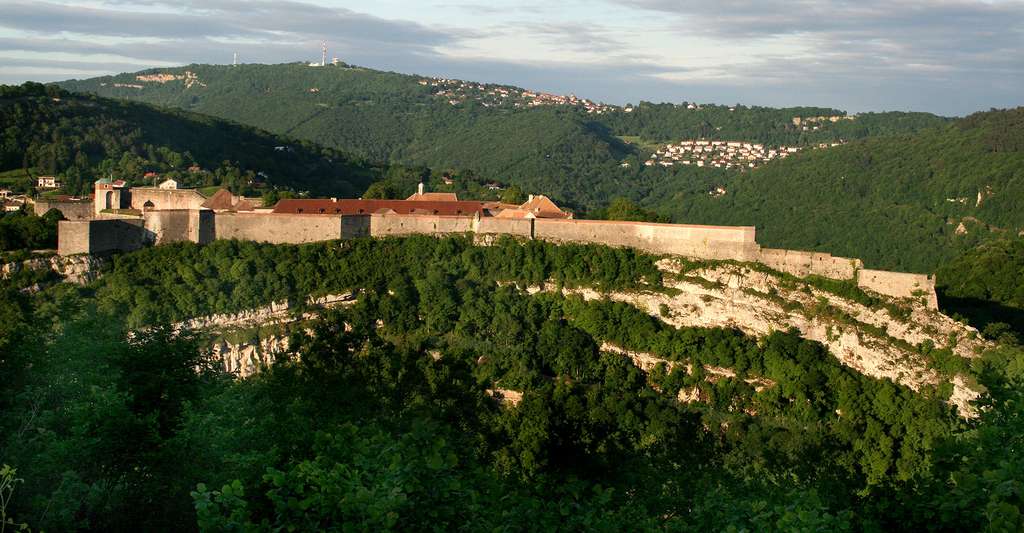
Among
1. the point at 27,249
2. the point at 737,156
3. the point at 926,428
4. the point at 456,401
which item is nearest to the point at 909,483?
the point at 926,428

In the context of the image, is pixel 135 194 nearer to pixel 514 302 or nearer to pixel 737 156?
pixel 514 302

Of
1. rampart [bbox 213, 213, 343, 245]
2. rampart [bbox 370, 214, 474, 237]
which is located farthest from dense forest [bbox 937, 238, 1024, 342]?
rampart [bbox 213, 213, 343, 245]

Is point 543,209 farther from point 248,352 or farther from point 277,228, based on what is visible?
point 248,352

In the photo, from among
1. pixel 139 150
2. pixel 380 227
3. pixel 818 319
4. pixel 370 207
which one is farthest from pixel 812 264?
pixel 139 150

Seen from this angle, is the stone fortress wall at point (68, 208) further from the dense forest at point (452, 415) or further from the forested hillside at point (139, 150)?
the forested hillside at point (139, 150)

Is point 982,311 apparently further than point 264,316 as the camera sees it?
Yes

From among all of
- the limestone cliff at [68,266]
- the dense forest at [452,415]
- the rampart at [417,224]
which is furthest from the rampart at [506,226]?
the limestone cliff at [68,266]

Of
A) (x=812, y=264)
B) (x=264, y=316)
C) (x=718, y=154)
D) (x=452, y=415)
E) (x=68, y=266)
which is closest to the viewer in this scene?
(x=452, y=415)
